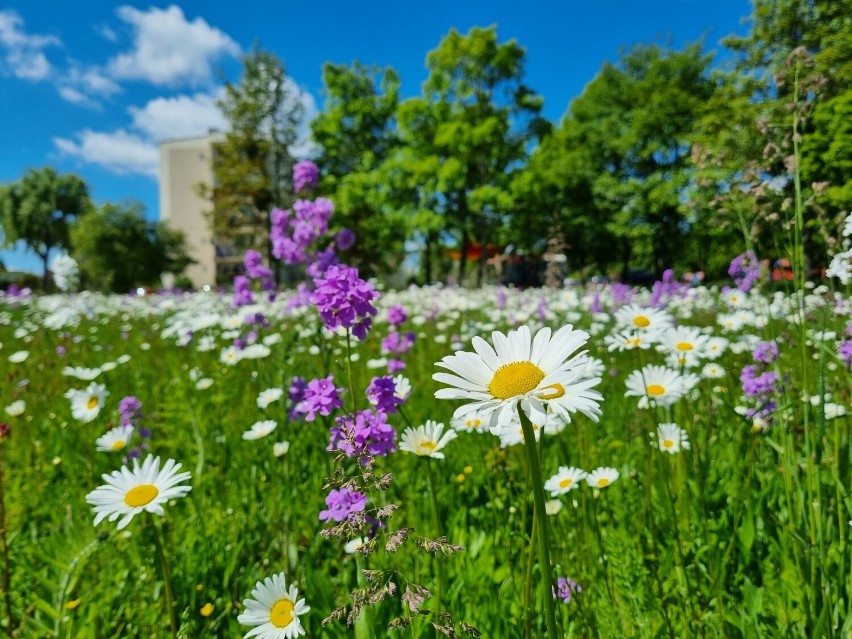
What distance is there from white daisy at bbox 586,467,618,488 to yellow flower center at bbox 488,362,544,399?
1.08 m

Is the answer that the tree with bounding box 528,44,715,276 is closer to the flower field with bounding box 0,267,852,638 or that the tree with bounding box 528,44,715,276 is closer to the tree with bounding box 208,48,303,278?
the tree with bounding box 208,48,303,278

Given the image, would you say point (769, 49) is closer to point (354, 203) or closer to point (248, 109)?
point (354, 203)

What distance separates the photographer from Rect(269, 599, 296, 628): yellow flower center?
3.67 ft

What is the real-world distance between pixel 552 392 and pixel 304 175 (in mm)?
3026

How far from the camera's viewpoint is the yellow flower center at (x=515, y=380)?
2.76 feet

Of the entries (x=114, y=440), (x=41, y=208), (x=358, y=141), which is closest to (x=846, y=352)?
(x=114, y=440)

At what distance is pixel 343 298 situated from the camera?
1.69 m

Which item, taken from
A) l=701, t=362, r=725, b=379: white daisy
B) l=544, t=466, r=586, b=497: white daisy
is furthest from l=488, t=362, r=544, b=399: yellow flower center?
l=701, t=362, r=725, b=379: white daisy

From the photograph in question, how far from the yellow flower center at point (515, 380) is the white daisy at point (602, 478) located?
3.55 feet

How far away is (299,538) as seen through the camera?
7.45 ft

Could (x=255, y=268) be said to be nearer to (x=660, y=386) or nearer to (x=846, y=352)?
(x=660, y=386)

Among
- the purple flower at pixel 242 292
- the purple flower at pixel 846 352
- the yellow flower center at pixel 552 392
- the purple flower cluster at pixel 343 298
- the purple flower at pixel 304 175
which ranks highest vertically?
the purple flower at pixel 304 175

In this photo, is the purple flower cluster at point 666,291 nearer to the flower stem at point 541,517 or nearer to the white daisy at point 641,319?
the white daisy at point 641,319

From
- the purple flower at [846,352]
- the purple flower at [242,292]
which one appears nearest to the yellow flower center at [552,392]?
the purple flower at [846,352]
